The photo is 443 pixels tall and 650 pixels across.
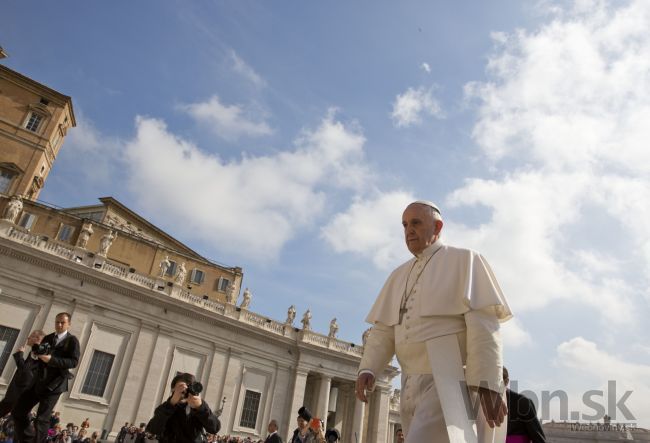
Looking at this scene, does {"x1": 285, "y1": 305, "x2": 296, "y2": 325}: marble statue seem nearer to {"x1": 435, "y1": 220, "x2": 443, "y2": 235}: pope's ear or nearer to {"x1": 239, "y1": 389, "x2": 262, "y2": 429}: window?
{"x1": 239, "y1": 389, "x2": 262, "y2": 429}: window

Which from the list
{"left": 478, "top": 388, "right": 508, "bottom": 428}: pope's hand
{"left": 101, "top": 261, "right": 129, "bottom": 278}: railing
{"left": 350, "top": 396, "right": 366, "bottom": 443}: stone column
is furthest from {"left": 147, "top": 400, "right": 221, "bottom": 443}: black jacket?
{"left": 350, "top": 396, "right": 366, "bottom": 443}: stone column

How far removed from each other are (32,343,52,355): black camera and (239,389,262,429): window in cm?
2686

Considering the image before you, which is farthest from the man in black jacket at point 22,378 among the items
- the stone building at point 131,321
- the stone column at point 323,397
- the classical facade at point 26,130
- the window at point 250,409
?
the classical facade at point 26,130

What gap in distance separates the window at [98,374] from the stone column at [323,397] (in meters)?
15.1

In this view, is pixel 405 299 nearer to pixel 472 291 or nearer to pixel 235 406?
pixel 472 291

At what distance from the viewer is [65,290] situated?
2625 centimetres

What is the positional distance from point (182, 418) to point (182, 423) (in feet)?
0.18

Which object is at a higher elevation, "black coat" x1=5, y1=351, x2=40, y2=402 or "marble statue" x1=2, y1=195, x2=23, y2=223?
"marble statue" x1=2, y1=195, x2=23, y2=223

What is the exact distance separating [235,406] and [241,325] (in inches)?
213

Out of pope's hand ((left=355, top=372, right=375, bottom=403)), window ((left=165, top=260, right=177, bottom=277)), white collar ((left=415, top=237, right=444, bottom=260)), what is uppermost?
window ((left=165, top=260, right=177, bottom=277))

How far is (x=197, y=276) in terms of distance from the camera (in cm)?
3856

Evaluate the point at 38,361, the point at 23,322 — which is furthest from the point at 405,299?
the point at 23,322

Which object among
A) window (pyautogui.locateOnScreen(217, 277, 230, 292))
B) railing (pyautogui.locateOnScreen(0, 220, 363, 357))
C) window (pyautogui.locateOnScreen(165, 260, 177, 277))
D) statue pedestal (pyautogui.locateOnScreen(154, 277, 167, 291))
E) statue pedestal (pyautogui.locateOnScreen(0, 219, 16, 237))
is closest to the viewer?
statue pedestal (pyautogui.locateOnScreen(0, 219, 16, 237))

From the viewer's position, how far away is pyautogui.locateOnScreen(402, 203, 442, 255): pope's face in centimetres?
393
